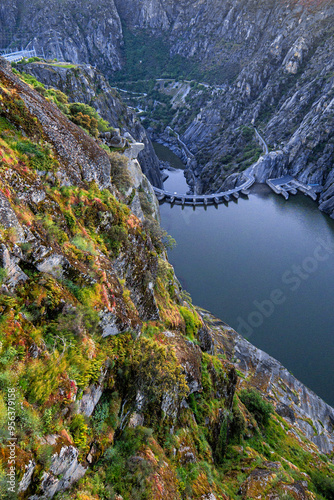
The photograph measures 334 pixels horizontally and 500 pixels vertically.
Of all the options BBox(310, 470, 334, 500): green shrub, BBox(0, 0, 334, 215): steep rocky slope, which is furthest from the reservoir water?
BBox(310, 470, 334, 500): green shrub

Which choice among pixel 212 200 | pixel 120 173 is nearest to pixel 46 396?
pixel 120 173

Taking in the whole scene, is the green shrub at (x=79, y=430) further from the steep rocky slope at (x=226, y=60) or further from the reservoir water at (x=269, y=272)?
the steep rocky slope at (x=226, y=60)

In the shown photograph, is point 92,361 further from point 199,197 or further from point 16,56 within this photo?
point 16,56

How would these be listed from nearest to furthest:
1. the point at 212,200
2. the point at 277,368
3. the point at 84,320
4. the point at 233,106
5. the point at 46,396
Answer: the point at 46,396 < the point at 84,320 < the point at 277,368 < the point at 212,200 < the point at 233,106

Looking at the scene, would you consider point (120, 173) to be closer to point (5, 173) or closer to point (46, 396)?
point (5, 173)

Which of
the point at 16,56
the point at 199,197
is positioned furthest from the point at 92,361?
the point at 16,56

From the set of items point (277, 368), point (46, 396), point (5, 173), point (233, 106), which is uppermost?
point (233, 106)
